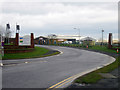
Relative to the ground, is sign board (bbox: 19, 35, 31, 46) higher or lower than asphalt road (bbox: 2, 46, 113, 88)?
higher

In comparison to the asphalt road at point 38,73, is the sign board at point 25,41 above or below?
above

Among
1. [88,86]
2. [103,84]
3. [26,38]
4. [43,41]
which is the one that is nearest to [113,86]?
[103,84]

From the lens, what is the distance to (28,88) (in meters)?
7.26

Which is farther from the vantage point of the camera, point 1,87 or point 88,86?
point 1,87

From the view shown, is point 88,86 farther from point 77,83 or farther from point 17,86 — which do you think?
point 17,86

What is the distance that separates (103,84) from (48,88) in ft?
9.42

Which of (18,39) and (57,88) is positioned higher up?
(18,39)

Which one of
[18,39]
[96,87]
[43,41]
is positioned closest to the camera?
[96,87]

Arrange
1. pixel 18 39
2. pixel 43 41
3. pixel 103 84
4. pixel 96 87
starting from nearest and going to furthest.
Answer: pixel 96 87, pixel 103 84, pixel 18 39, pixel 43 41

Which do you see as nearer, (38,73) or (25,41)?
(38,73)

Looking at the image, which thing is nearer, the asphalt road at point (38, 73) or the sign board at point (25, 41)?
the asphalt road at point (38, 73)

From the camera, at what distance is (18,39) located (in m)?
35.1

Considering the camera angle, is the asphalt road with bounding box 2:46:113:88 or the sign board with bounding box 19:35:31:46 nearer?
the asphalt road with bounding box 2:46:113:88

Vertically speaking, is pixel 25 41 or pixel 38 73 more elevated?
pixel 25 41
